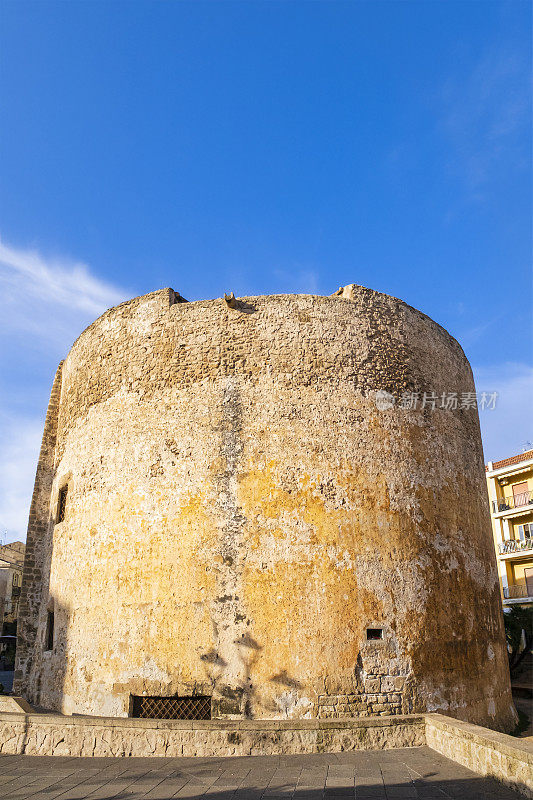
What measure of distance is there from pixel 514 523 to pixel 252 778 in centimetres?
2388

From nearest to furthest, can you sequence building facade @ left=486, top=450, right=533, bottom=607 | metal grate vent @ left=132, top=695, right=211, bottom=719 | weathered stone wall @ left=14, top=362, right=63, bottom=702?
1. metal grate vent @ left=132, top=695, right=211, bottom=719
2. weathered stone wall @ left=14, top=362, right=63, bottom=702
3. building facade @ left=486, top=450, right=533, bottom=607

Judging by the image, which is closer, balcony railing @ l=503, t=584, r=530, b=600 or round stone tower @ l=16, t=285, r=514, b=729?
round stone tower @ l=16, t=285, r=514, b=729

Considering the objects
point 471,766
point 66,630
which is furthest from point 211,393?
point 471,766

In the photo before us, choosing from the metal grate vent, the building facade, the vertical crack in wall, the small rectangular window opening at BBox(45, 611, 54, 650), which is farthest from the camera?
the building facade

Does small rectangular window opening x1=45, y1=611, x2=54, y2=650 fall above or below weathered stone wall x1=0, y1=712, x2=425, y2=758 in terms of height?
above

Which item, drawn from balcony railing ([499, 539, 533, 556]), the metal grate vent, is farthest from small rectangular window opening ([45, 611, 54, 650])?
balcony railing ([499, 539, 533, 556])

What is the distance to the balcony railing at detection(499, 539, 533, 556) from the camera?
25.1m

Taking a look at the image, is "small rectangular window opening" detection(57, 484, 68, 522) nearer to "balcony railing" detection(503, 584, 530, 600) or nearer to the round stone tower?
the round stone tower

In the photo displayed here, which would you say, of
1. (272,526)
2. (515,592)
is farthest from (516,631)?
(272,526)

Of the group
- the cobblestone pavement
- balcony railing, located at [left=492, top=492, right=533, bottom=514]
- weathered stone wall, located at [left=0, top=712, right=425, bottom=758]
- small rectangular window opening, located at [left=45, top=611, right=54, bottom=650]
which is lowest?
the cobblestone pavement

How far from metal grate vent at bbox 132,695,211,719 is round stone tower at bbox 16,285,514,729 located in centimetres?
4

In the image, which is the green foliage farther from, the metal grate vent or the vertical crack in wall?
the metal grate vent

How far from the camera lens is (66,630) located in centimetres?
954

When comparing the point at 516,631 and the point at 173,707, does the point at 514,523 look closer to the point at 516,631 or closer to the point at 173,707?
the point at 516,631
